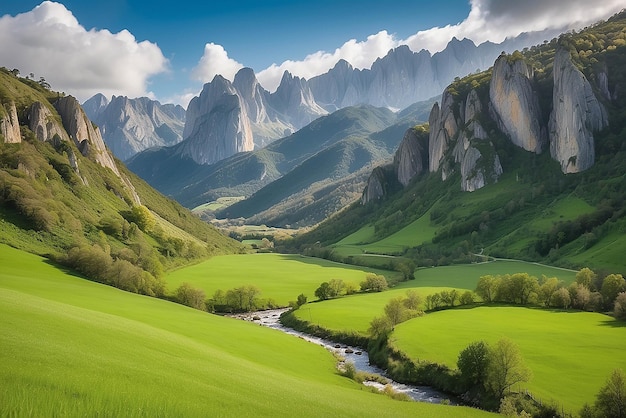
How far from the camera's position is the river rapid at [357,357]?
52781 mm

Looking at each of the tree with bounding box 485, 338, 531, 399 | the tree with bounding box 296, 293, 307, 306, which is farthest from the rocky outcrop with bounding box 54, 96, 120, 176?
the tree with bounding box 485, 338, 531, 399

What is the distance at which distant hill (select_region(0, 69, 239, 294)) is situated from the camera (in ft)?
333

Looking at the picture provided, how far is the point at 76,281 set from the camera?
264 ft

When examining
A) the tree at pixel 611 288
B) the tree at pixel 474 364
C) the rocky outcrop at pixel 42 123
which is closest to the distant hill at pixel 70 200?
the rocky outcrop at pixel 42 123

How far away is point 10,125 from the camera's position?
136m

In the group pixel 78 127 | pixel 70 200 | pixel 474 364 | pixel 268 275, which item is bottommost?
pixel 474 364

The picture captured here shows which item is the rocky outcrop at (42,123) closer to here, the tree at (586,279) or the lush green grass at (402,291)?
the lush green grass at (402,291)

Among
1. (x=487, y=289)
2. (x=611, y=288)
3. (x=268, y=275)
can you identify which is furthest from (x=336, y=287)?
(x=611, y=288)

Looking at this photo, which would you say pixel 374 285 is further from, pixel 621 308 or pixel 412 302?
pixel 621 308

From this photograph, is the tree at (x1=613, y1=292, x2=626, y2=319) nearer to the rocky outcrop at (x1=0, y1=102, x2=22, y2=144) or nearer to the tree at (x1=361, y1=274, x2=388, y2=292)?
the tree at (x1=361, y1=274, x2=388, y2=292)

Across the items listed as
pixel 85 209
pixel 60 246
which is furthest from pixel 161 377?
pixel 85 209

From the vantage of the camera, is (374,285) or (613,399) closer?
(613,399)

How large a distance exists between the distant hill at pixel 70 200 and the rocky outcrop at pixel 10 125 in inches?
11.1

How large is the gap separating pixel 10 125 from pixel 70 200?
28.6 metres
